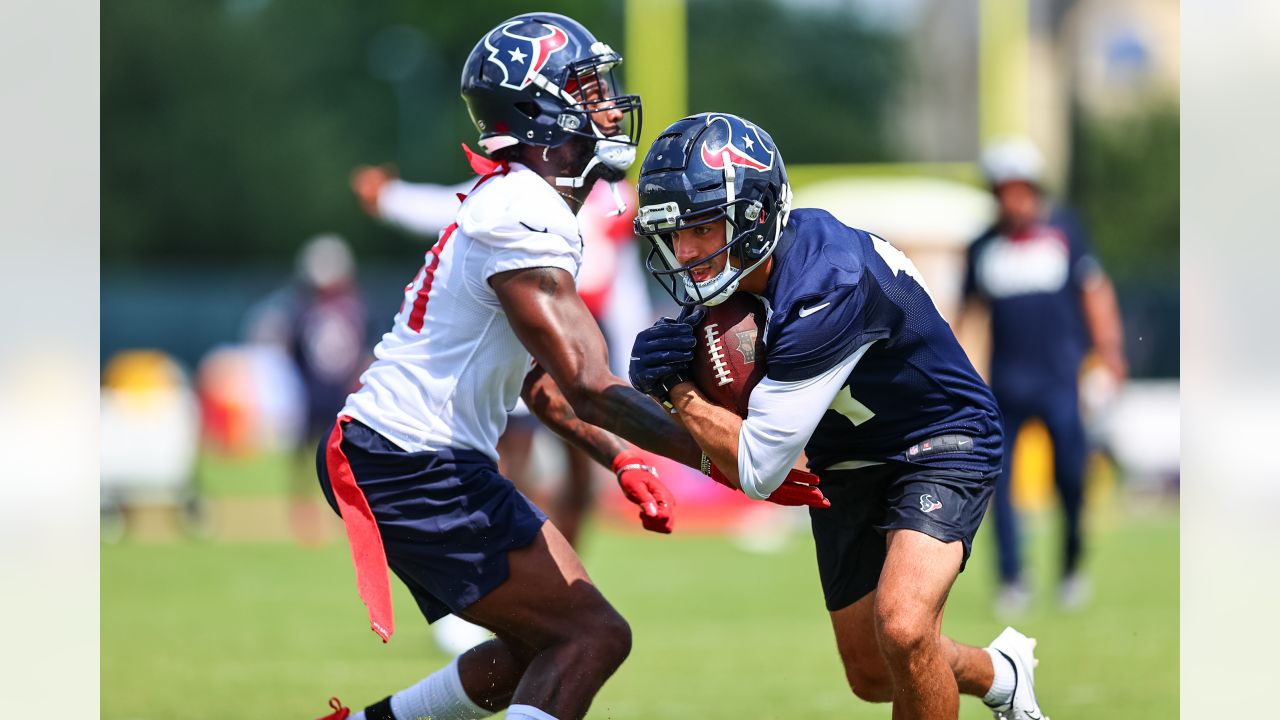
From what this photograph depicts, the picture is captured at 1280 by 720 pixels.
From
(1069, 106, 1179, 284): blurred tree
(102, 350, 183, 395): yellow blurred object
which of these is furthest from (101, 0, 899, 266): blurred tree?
(102, 350, 183, 395): yellow blurred object

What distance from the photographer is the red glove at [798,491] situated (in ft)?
12.9

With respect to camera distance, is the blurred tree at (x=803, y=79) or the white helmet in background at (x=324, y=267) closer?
the white helmet in background at (x=324, y=267)

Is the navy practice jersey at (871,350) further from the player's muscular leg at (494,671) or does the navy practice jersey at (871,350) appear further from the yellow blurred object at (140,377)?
the yellow blurred object at (140,377)

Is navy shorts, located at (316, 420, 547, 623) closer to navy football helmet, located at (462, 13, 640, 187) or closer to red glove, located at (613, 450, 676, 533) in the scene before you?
red glove, located at (613, 450, 676, 533)

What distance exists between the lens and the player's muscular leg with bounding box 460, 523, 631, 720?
156 inches

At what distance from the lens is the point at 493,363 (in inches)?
163

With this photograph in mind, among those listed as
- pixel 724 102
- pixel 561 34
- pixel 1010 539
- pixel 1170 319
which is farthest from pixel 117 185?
pixel 561 34

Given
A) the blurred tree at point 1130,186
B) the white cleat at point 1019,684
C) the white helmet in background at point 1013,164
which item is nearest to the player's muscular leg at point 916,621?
the white cleat at point 1019,684

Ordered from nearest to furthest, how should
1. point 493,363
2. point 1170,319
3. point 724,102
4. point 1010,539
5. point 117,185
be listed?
point 493,363 → point 1010,539 → point 1170,319 → point 724,102 → point 117,185

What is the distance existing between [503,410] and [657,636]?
3588mm

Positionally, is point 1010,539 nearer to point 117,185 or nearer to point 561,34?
point 561,34

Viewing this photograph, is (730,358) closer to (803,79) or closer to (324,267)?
(324,267)

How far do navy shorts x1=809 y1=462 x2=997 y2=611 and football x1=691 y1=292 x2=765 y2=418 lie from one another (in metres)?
0.53
